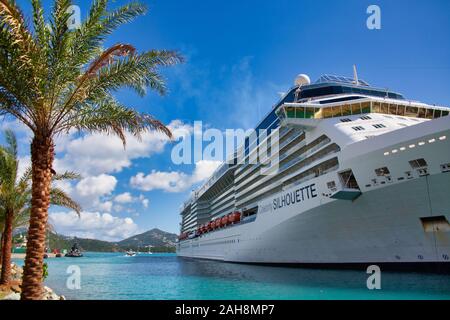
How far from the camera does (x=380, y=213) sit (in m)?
18.8

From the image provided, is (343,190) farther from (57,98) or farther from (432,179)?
(57,98)

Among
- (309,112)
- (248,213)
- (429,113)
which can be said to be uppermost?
(429,113)

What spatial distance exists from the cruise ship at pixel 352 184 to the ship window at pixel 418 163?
0.04 meters

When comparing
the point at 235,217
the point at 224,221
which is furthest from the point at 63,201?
the point at 224,221

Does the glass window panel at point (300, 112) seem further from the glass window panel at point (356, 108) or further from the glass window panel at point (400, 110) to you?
the glass window panel at point (400, 110)

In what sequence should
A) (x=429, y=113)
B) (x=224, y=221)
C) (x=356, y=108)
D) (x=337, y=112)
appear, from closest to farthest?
(x=337, y=112) → (x=356, y=108) → (x=429, y=113) → (x=224, y=221)

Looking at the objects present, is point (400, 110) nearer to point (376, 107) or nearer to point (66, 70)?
point (376, 107)

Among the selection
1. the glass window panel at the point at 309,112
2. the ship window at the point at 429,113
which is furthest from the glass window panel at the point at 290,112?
the ship window at the point at 429,113

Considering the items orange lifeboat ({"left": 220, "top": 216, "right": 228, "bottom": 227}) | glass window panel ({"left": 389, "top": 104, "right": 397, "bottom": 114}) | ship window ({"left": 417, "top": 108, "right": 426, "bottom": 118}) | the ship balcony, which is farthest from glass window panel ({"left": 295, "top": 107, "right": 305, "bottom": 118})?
orange lifeboat ({"left": 220, "top": 216, "right": 228, "bottom": 227})

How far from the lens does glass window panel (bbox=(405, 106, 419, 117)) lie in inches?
1053

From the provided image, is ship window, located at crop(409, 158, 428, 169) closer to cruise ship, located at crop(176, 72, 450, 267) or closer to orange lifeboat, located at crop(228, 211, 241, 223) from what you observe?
cruise ship, located at crop(176, 72, 450, 267)

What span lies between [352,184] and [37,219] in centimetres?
1734

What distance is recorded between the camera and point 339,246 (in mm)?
21812
